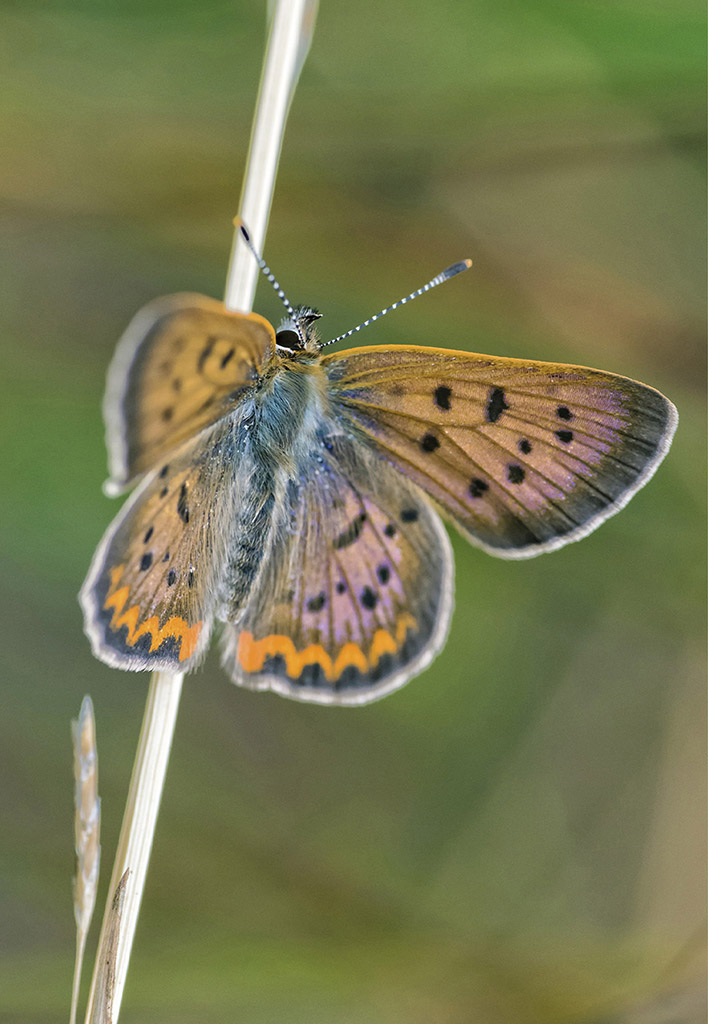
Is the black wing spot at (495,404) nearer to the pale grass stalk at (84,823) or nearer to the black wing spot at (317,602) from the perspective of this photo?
the black wing spot at (317,602)

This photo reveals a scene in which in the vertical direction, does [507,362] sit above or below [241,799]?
above

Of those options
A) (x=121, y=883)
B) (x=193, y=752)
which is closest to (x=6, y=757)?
(x=193, y=752)

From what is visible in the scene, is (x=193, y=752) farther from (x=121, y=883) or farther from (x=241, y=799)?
(x=121, y=883)

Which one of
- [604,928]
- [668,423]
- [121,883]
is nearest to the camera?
[121,883]

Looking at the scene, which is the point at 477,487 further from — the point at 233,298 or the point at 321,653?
the point at 233,298

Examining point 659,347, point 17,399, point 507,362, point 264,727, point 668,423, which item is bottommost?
point 264,727

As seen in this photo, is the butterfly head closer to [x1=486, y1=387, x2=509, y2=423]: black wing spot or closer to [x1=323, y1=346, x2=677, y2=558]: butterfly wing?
[x1=323, y1=346, x2=677, y2=558]: butterfly wing
